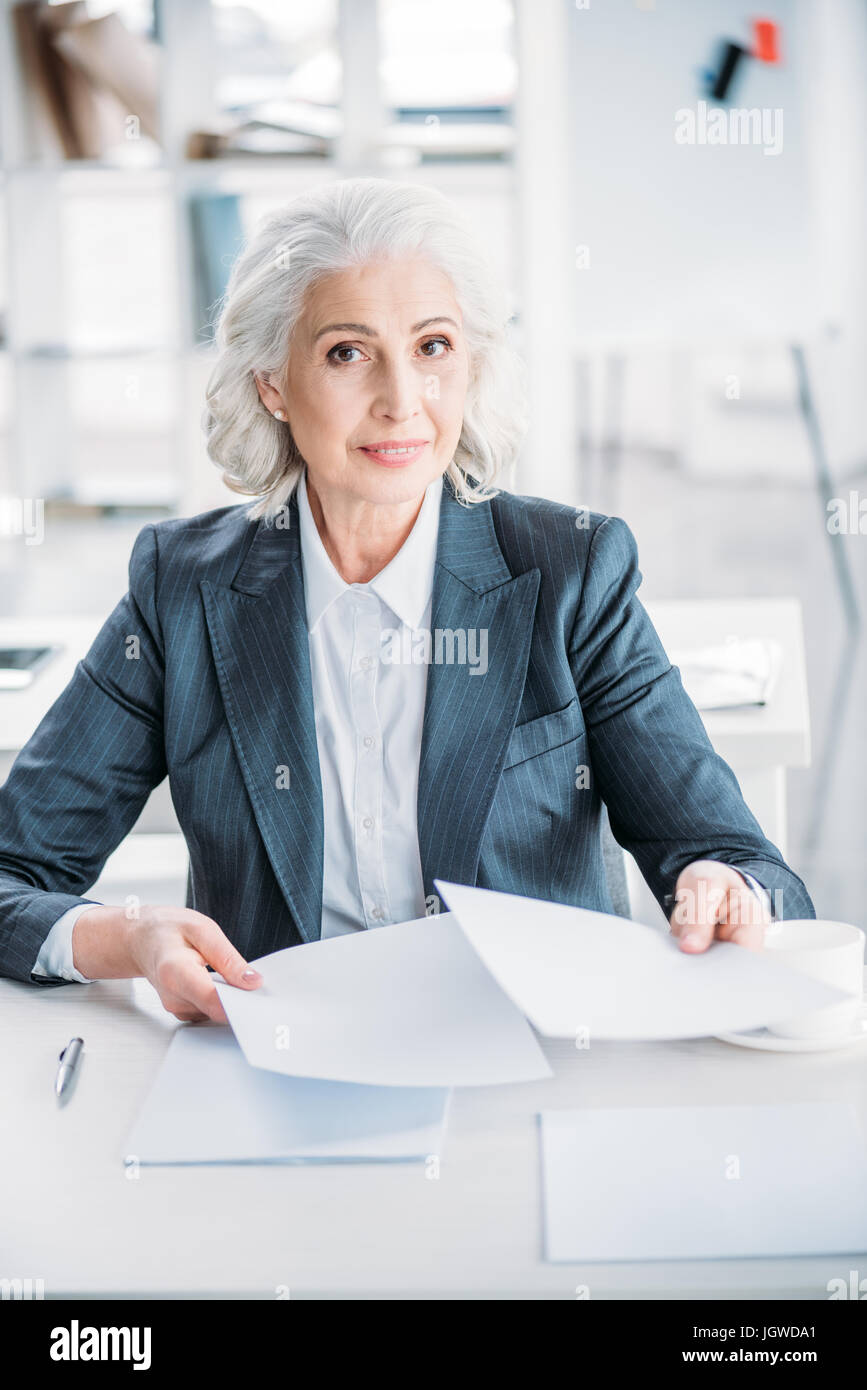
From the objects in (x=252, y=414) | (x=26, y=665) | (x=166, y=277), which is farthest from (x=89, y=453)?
(x=252, y=414)

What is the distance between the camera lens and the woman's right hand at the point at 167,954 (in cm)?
110

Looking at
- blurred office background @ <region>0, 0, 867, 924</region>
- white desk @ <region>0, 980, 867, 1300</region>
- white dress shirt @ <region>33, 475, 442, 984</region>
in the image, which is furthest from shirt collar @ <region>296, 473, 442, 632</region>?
blurred office background @ <region>0, 0, 867, 924</region>

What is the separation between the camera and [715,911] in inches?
43.9

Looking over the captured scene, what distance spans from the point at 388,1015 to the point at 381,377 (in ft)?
2.36

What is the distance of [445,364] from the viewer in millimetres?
1470

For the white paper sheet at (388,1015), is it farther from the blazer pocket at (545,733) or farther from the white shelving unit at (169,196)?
the white shelving unit at (169,196)

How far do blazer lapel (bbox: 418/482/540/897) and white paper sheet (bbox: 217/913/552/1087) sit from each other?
241mm

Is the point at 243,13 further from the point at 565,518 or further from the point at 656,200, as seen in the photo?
the point at 565,518

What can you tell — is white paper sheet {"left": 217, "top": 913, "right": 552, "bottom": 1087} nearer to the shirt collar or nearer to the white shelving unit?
the shirt collar

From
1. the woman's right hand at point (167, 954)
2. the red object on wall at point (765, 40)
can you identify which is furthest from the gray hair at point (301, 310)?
the red object on wall at point (765, 40)

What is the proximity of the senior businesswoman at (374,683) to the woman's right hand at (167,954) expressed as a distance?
0.16 m

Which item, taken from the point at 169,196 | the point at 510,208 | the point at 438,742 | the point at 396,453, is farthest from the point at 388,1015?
the point at 169,196

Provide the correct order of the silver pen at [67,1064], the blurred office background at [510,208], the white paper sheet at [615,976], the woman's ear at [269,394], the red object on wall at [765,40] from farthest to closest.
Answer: the red object on wall at [765,40], the blurred office background at [510,208], the woman's ear at [269,394], the silver pen at [67,1064], the white paper sheet at [615,976]
